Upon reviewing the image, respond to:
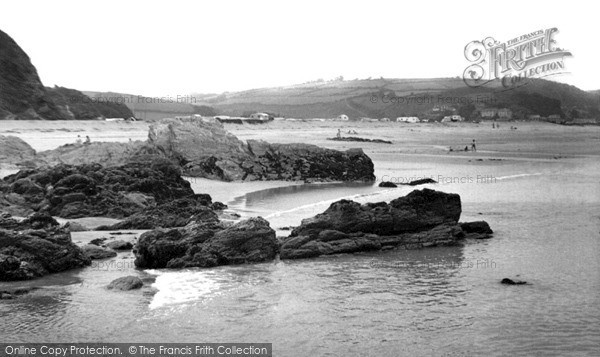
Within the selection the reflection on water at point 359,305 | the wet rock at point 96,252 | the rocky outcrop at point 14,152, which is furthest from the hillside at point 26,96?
the reflection on water at point 359,305

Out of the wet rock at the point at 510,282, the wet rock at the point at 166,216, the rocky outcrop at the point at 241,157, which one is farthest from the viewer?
the rocky outcrop at the point at 241,157

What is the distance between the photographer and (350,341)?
9328mm

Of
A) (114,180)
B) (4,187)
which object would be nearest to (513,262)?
(114,180)

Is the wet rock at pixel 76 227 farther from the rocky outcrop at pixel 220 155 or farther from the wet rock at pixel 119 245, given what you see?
the rocky outcrop at pixel 220 155

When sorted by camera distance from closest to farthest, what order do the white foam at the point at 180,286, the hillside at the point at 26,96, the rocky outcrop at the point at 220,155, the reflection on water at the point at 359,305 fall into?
the reflection on water at the point at 359,305, the white foam at the point at 180,286, the rocky outcrop at the point at 220,155, the hillside at the point at 26,96

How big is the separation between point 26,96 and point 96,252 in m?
51.1

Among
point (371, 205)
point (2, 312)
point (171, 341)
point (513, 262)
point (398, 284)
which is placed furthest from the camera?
point (371, 205)

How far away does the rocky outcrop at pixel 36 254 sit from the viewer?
1185cm

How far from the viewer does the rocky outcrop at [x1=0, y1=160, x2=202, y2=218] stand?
17688mm

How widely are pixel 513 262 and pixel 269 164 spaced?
54.7ft

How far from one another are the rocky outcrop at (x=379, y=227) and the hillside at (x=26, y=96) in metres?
44.3

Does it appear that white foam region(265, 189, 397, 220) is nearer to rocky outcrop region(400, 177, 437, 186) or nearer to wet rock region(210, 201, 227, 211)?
wet rock region(210, 201, 227, 211)

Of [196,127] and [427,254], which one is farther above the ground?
[196,127]

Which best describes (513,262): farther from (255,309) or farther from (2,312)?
(2,312)
